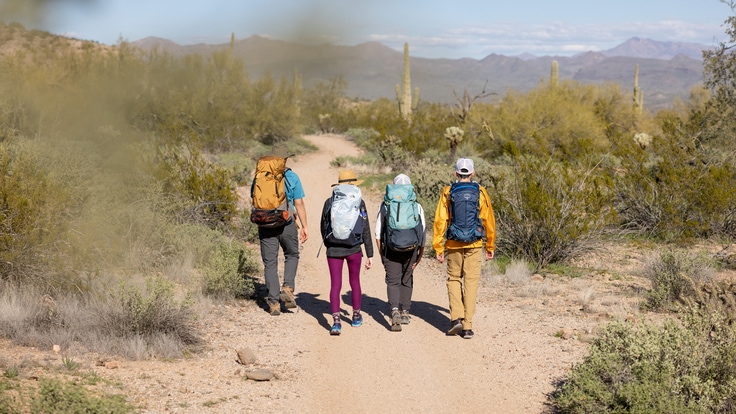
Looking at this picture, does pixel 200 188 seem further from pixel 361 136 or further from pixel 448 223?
pixel 361 136

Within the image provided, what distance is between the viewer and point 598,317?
8078 mm

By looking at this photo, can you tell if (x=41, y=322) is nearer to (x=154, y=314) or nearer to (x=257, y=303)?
(x=154, y=314)

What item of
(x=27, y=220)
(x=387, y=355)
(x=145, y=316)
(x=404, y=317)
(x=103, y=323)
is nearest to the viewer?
(x=103, y=323)

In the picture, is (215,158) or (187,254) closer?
(187,254)

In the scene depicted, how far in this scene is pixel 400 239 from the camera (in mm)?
7484

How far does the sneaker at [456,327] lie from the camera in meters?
7.50

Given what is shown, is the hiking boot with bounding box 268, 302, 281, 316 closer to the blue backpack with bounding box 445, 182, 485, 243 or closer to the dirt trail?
the dirt trail

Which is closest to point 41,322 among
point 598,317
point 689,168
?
point 598,317

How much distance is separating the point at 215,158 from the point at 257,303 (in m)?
13.0

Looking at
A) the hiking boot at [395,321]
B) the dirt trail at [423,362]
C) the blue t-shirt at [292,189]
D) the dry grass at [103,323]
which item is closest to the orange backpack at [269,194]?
the blue t-shirt at [292,189]

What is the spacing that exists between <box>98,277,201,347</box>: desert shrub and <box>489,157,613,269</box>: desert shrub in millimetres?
5964

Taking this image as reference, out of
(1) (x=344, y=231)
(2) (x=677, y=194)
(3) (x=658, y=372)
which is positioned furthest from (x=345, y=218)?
(2) (x=677, y=194)

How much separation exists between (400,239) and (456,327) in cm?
116

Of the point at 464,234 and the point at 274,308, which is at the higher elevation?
the point at 464,234
